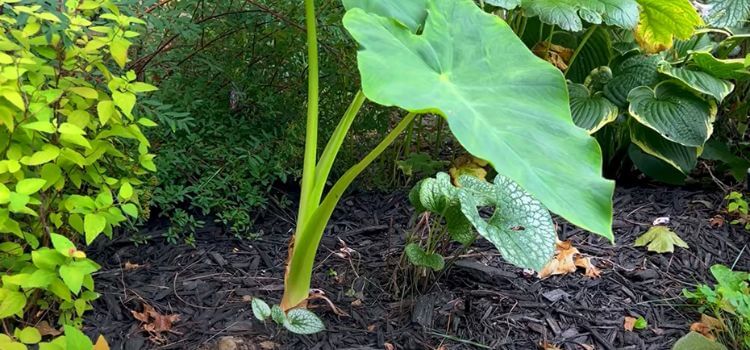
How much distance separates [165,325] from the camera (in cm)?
150

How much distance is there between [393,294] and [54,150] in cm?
93

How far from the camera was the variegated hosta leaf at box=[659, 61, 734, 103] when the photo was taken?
7.04ft

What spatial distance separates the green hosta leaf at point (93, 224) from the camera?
3.78 ft

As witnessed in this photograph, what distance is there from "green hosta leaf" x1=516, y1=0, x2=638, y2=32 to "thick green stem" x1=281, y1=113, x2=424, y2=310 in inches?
28.8

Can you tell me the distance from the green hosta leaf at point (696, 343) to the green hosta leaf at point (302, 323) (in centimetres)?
90

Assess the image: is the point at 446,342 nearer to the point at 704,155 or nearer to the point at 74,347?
the point at 74,347

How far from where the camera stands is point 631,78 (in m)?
2.33

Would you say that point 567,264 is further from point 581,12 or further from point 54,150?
point 54,150

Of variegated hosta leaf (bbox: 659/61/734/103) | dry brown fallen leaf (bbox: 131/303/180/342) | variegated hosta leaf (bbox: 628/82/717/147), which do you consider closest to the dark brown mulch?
dry brown fallen leaf (bbox: 131/303/180/342)

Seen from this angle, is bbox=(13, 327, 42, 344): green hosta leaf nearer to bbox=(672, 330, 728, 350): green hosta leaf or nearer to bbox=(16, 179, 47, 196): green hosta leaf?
bbox=(16, 179, 47, 196): green hosta leaf

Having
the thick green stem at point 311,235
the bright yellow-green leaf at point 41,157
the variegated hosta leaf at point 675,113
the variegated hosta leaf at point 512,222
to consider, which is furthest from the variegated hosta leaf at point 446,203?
the variegated hosta leaf at point 675,113

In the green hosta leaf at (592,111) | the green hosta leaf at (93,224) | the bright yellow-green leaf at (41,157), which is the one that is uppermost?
the bright yellow-green leaf at (41,157)

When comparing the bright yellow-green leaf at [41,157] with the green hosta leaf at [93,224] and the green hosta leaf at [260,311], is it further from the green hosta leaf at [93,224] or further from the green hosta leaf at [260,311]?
the green hosta leaf at [260,311]

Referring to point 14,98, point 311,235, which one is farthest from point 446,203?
point 14,98
